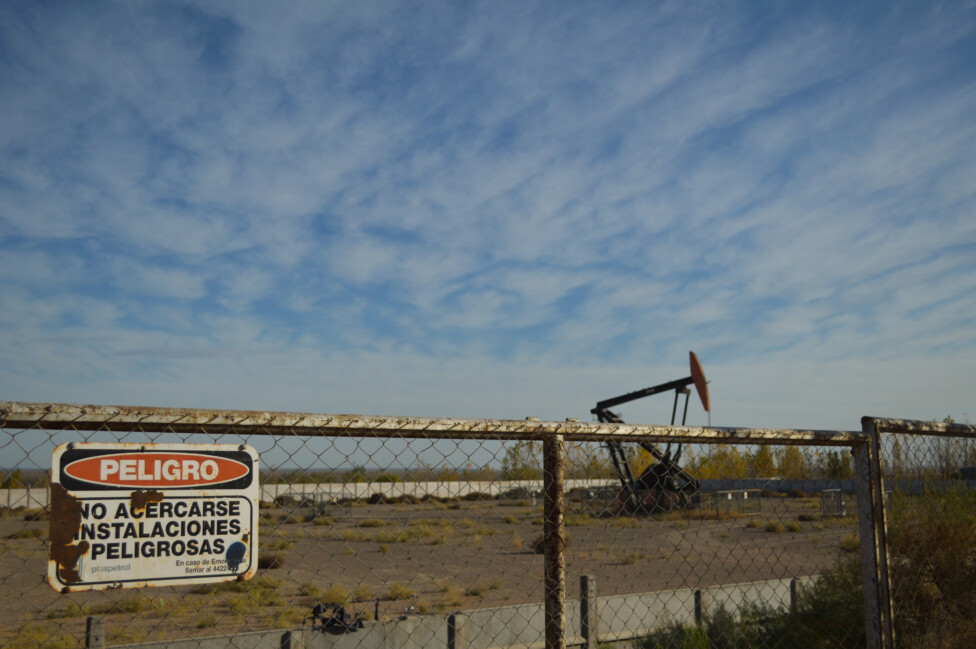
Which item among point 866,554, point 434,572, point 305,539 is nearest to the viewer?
point 866,554

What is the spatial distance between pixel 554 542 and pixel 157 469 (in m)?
1.55

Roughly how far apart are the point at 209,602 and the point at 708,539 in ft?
56.7

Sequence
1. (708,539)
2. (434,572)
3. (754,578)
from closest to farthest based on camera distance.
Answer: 1. (754,578)
2. (434,572)
3. (708,539)

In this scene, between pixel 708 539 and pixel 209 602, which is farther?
pixel 708 539

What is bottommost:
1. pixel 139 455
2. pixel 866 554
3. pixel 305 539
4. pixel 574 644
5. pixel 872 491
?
pixel 305 539

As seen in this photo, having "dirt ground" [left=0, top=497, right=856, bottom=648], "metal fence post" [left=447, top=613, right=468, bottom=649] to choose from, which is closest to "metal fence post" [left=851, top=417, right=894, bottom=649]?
"dirt ground" [left=0, top=497, right=856, bottom=648]

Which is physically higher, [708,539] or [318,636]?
[318,636]

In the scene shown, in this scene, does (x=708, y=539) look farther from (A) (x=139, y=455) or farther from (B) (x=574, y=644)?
(A) (x=139, y=455)

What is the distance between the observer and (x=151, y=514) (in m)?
2.35

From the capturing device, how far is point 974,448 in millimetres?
6324

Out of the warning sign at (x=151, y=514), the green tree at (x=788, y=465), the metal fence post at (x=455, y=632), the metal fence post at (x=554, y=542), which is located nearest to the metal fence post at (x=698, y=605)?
the green tree at (x=788, y=465)

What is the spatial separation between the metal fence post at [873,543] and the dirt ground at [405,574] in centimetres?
348

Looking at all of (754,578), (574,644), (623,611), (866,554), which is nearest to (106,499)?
(866,554)

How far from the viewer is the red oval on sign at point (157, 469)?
2.29m
